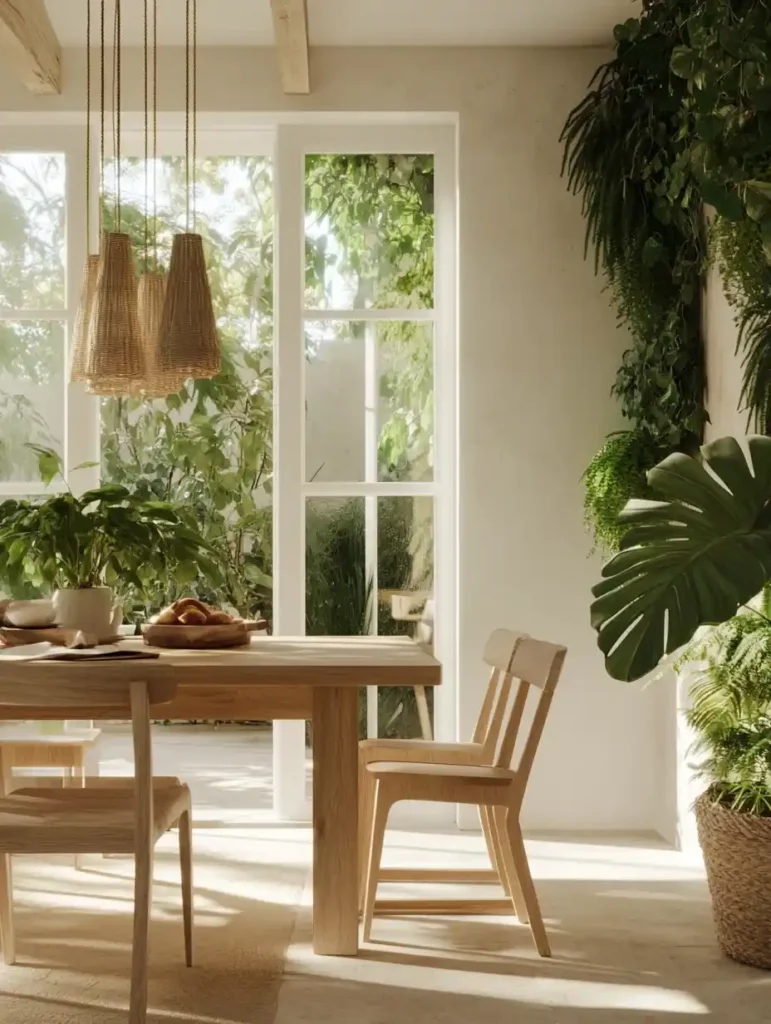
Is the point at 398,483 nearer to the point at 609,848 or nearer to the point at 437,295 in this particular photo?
the point at 437,295

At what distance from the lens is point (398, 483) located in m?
4.69

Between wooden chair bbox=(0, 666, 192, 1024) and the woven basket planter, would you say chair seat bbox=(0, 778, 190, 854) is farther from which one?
the woven basket planter

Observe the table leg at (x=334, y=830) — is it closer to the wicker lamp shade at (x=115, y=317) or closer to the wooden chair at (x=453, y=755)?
the wooden chair at (x=453, y=755)

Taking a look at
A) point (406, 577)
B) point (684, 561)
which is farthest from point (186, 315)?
point (406, 577)

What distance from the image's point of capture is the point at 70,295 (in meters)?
4.65

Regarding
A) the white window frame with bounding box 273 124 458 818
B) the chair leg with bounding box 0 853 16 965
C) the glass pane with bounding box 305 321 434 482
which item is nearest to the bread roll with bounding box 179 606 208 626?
the chair leg with bounding box 0 853 16 965

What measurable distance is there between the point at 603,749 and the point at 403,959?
1.74 m

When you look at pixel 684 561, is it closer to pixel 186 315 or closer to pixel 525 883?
pixel 525 883

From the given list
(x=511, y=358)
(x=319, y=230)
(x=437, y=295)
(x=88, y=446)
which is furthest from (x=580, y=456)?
(x=88, y=446)

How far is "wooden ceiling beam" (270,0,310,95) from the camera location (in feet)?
13.0

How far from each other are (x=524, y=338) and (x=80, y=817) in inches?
103

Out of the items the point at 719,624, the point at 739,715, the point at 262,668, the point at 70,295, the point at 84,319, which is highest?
the point at 70,295

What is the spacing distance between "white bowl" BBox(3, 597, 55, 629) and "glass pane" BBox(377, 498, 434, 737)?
156 cm

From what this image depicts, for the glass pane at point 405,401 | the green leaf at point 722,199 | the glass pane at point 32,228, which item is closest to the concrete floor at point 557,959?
the glass pane at point 405,401
